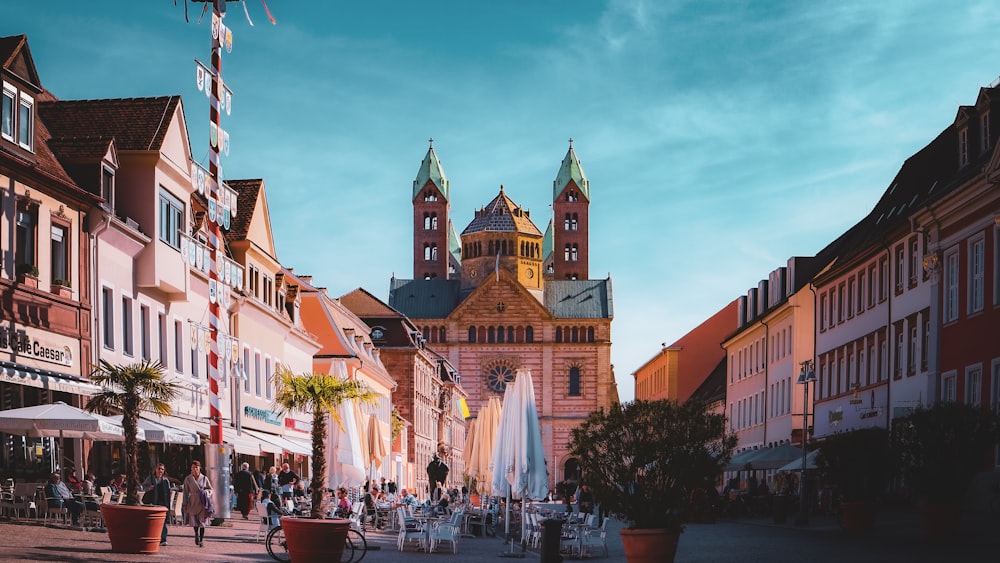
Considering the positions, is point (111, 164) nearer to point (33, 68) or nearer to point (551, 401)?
point (33, 68)

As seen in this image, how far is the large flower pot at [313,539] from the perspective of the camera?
713 inches

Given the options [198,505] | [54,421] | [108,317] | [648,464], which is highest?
[108,317]

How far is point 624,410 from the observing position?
1961cm

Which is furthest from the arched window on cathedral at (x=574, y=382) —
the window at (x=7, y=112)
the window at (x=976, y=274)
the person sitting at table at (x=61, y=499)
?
the person sitting at table at (x=61, y=499)

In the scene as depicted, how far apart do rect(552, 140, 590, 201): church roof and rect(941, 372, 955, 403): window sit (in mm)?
122957

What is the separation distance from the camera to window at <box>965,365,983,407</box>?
32.0m

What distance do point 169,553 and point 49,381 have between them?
7341 mm

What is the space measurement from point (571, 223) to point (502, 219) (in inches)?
373

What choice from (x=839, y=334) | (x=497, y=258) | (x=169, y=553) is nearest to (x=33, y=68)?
(x=169, y=553)

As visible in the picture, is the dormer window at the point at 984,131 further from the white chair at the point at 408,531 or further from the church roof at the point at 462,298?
the church roof at the point at 462,298

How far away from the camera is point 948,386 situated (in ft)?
115

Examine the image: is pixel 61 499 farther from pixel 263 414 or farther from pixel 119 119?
pixel 263 414

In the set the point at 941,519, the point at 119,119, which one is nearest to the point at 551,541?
the point at 941,519

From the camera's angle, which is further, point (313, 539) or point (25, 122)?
point (25, 122)
